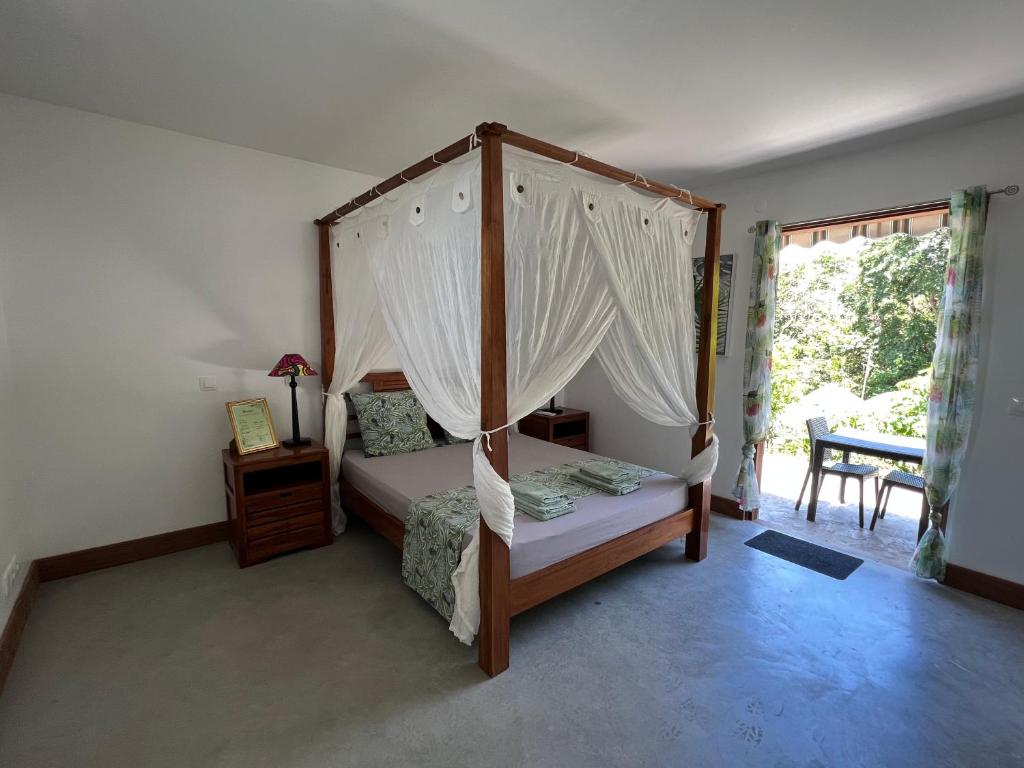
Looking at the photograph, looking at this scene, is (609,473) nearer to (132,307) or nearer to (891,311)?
(132,307)

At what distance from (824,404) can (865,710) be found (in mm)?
5184

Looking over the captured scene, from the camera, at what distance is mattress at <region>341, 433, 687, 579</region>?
2232 mm

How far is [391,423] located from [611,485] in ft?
5.85

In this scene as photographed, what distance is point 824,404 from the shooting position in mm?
6105

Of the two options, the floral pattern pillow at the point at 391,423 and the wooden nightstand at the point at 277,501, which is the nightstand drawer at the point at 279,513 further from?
the floral pattern pillow at the point at 391,423

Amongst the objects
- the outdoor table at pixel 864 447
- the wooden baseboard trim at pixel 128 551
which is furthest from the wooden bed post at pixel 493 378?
the outdoor table at pixel 864 447

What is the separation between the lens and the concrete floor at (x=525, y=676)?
1.67 meters

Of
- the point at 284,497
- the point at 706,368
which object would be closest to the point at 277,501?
the point at 284,497

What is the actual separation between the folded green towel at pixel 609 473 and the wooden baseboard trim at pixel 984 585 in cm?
201

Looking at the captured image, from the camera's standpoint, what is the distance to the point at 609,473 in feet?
9.38

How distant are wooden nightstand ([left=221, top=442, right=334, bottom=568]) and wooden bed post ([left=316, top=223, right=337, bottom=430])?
1.57 ft

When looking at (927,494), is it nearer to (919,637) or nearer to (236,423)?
(919,637)

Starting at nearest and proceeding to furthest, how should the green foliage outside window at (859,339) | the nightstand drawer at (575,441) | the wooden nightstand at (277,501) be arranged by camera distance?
the wooden nightstand at (277,501) → the nightstand drawer at (575,441) → the green foliage outside window at (859,339)

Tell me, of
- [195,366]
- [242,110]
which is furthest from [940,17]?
[195,366]
